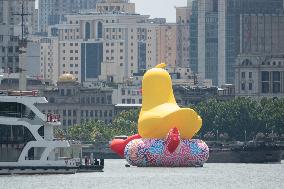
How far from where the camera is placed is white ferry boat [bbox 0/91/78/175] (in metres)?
184

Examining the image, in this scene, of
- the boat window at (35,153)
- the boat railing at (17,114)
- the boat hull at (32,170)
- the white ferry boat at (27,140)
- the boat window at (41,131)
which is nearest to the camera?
the boat hull at (32,170)

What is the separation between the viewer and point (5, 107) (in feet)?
610

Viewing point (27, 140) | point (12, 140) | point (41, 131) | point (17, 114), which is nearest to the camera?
point (12, 140)

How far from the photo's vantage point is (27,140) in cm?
18550

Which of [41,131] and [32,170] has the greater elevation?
[41,131]

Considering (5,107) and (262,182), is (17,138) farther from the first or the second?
(262,182)

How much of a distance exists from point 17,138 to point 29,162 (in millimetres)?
2321

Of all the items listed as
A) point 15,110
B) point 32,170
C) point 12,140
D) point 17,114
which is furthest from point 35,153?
point 15,110

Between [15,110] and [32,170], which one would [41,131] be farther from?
[32,170]

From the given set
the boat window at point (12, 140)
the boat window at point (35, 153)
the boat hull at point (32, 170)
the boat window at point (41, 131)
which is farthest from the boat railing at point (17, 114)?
the boat hull at point (32, 170)

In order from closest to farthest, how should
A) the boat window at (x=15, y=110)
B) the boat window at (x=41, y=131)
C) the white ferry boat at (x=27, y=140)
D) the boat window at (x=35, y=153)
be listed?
1. the white ferry boat at (x=27, y=140)
2. the boat window at (x=35, y=153)
3. the boat window at (x=15, y=110)
4. the boat window at (x=41, y=131)

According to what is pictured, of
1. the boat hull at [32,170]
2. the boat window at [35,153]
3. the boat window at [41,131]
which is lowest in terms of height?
the boat hull at [32,170]

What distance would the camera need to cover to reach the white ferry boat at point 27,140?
184 meters

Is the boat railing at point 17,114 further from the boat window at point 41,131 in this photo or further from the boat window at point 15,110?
the boat window at point 41,131
